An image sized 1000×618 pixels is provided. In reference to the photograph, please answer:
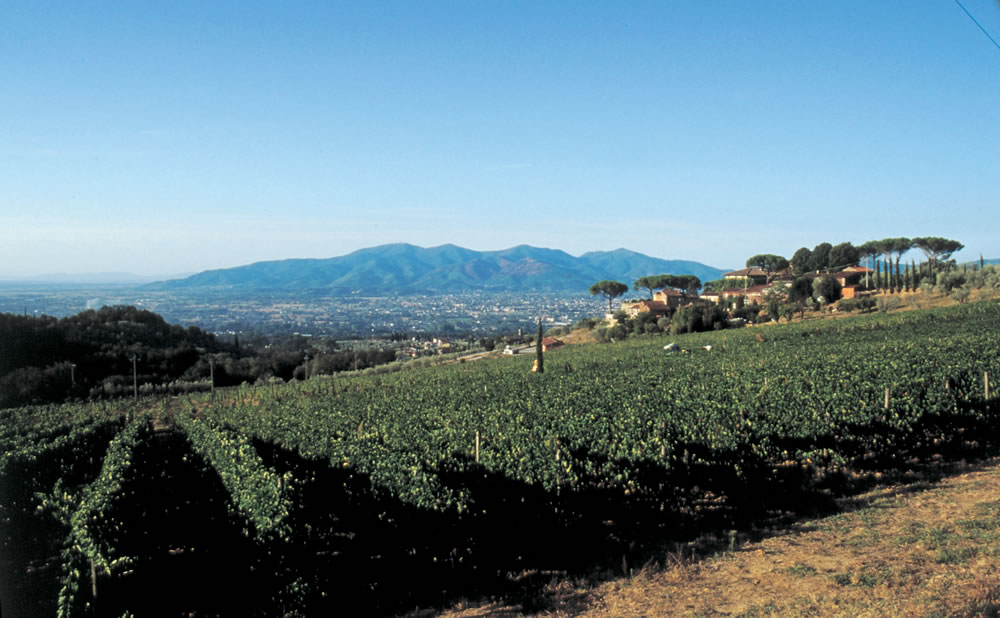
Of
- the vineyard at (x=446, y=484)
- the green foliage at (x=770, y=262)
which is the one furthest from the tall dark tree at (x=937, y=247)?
the vineyard at (x=446, y=484)

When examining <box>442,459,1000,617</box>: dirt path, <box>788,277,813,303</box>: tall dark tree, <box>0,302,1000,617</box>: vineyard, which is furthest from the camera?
<box>788,277,813,303</box>: tall dark tree

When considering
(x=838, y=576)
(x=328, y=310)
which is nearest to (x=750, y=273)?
(x=328, y=310)

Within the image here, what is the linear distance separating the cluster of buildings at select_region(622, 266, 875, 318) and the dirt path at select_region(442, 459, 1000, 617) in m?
65.0

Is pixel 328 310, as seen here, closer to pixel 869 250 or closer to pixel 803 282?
pixel 803 282

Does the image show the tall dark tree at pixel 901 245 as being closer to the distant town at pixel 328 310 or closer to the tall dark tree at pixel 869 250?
the tall dark tree at pixel 869 250

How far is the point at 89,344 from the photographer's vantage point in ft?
126

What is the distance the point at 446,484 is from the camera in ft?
34.6

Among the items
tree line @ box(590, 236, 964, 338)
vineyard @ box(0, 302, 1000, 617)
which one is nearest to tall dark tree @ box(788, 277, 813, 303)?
tree line @ box(590, 236, 964, 338)

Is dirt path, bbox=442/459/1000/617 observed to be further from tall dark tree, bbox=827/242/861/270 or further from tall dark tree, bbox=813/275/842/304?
tall dark tree, bbox=827/242/861/270

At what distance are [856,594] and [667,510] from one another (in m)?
3.77

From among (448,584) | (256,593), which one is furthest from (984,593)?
(256,593)

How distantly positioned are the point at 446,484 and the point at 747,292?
288 feet

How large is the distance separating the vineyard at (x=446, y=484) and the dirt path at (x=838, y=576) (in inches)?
33.0

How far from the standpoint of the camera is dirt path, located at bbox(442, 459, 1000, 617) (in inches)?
301
